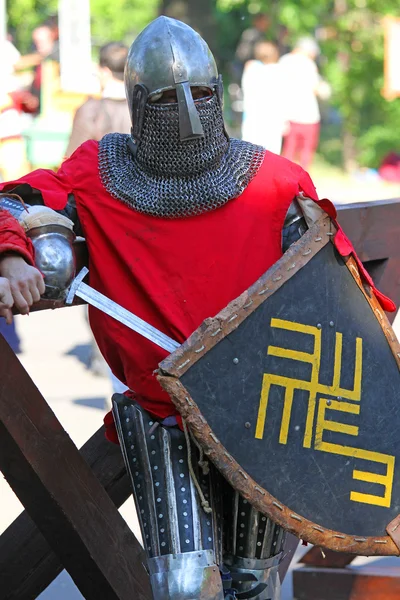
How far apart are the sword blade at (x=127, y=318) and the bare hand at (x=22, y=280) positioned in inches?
6.3

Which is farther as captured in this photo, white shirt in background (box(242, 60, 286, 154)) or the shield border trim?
white shirt in background (box(242, 60, 286, 154))

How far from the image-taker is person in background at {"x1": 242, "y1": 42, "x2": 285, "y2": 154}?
1004 centimetres

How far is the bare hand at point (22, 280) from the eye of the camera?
2.46m

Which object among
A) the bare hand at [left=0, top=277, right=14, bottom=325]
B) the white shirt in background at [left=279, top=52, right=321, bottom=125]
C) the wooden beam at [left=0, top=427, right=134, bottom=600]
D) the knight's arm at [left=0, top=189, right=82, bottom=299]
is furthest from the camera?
the white shirt in background at [left=279, top=52, right=321, bottom=125]

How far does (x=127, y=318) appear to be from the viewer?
263cm

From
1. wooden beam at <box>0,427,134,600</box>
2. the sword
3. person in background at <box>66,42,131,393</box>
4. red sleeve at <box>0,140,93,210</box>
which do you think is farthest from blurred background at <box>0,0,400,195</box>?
the sword

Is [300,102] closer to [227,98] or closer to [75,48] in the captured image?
[75,48]

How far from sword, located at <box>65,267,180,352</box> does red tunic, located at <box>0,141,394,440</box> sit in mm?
40

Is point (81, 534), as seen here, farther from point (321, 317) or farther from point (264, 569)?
point (321, 317)

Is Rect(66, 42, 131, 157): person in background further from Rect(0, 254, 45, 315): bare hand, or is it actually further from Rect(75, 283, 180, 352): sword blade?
Rect(0, 254, 45, 315): bare hand

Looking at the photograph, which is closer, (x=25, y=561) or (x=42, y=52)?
(x=25, y=561)

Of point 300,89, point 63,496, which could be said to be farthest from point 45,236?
point 300,89

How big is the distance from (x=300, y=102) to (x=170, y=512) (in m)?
9.92

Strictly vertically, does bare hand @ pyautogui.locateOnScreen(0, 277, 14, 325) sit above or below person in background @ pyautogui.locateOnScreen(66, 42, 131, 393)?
below
